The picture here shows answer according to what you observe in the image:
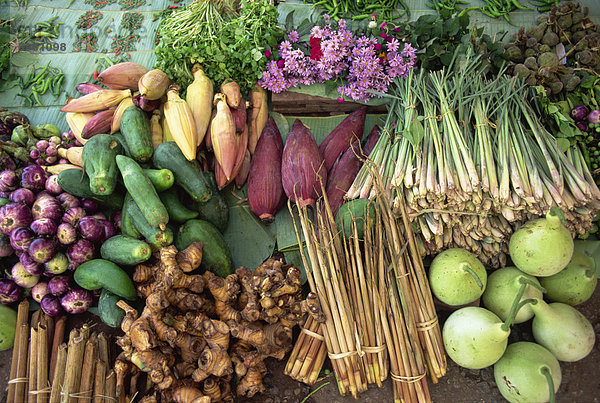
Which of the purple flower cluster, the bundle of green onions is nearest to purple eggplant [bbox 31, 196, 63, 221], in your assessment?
the purple flower cluster

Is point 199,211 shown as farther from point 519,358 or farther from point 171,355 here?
point 519,358

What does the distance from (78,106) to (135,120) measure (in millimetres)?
644

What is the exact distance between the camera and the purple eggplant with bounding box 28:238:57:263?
2125 millimetres

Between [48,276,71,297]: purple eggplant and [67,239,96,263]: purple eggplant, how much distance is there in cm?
14

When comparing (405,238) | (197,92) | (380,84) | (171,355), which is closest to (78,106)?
(197,92)

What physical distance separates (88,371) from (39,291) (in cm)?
64

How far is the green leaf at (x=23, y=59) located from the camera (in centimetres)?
352

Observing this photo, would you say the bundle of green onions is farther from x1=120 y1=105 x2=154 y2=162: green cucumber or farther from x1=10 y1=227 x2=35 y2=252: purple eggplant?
x1=10 y1=227 x2=35 y2=252: purple eggplant

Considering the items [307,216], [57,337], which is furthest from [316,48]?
[57,337]

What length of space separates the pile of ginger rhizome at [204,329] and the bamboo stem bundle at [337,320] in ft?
0.23

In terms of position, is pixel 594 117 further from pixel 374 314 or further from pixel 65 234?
pixel 65 234

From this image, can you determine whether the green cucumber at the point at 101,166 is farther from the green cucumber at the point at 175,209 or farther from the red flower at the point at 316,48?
the red flower at the point at 316,48

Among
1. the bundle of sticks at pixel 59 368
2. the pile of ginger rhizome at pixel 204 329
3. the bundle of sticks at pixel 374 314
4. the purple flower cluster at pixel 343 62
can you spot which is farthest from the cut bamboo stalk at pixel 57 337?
the purple flower cluster at pixel 343 62

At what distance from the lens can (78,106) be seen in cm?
275
